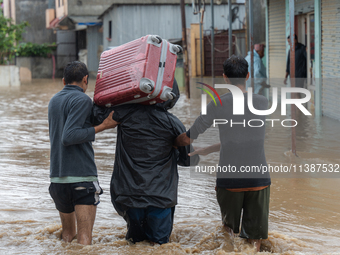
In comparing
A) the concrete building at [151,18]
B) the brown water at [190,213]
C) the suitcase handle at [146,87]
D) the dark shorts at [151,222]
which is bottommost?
the brown water at [190,213]

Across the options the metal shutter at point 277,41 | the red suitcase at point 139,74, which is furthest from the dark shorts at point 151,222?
the metal shutter at point 277,41

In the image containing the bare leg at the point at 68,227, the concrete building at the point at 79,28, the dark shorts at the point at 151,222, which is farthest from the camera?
the concrete building at the point at 79,28

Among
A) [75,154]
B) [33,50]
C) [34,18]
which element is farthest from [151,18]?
[75,154]

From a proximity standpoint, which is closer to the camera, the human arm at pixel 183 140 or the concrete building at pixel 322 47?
the human arm at pixel 183 140

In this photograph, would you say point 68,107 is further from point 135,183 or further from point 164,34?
point 164,34

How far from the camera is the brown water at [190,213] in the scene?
389 centimetres

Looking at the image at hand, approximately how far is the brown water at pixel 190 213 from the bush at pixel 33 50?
25754mm

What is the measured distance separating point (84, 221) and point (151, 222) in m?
0.51

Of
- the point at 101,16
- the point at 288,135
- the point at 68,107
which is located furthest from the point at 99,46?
the point at 68,107

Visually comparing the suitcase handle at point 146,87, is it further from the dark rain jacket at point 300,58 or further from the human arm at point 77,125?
the dark rain jacket at point 300,58

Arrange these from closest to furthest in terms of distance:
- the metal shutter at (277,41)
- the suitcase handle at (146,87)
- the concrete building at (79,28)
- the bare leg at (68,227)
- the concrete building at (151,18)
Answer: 1. the suitcase handle at (146,87)
2. the bare leg at (68,227)
3. the metal shutter at (277,41)
4. the concrete building at (151,18)
5. the concrete building at (79,28)

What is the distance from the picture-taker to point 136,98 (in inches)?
135

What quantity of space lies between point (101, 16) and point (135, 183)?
82.6 feet

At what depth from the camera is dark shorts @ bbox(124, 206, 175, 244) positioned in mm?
3553
